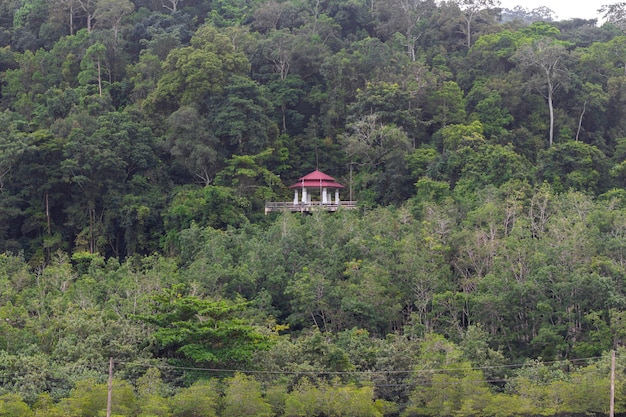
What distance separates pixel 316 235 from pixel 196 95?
1079cm

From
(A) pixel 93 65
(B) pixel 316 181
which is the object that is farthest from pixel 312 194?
(A) pixel 93 65

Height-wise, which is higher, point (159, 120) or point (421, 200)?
point (159, 120)

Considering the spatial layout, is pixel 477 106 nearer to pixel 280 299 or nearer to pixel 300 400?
pixel 280 299

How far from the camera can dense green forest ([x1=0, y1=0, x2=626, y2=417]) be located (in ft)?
83.9

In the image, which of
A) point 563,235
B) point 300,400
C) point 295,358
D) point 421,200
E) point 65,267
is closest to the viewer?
point 300,400

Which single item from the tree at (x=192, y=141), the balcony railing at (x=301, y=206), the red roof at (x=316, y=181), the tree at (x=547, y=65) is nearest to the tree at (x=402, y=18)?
the tree at (x=547, y=65)

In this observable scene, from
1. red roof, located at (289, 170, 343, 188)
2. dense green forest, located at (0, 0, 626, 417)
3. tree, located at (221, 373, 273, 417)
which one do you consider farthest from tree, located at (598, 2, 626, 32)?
tree, located at (221, 373, 273, 417)

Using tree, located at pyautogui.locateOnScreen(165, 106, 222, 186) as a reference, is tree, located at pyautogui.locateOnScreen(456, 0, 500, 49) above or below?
above

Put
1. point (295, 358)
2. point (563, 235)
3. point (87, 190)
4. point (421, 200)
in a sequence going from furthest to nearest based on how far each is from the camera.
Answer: point (87, 190) → point (421, 200) → point (563, 235) → point (295, 358)

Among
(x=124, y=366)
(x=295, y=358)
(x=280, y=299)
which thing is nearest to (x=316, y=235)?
(x=280, y=299)

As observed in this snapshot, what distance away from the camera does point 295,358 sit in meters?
26.4

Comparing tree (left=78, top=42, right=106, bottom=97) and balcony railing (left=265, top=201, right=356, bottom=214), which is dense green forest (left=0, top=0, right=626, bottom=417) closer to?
tree (left=78, top=42, right=106, bottom=97)

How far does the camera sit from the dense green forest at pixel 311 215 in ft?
83.9

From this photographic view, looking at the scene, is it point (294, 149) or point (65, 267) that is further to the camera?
point (294, 149)
